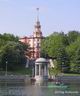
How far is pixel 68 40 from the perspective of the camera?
456ft

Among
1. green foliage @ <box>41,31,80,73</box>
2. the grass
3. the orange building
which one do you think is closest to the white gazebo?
the grass

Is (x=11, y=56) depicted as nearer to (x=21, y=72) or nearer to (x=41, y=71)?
(x=21, y=72)

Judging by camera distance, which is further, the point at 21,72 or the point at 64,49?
the point at 64,49

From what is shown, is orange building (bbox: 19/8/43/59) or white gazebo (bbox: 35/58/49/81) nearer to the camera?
white gazebo (bbox: 35/58/49/81)

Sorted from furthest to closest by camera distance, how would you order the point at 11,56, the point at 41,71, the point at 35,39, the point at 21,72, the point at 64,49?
the point at 35,39 < the point at 64,49 < the point at 11,56 < the point at 21,72 < the point at 41,71

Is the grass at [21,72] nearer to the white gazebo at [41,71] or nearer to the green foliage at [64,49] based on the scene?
the green foliage at [64,49]

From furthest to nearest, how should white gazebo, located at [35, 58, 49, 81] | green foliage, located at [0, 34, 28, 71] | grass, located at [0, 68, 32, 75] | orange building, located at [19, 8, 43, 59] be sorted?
1. orange building, located at [19, 8, 43, 59]
2. green foliage, located at [0, 34, 28, 71]
3. grass, located at [0, 68, 32, 75]
4. white gazebo, located at [35, 58, 49, 81]

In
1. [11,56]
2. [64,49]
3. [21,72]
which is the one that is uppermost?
[64,49]

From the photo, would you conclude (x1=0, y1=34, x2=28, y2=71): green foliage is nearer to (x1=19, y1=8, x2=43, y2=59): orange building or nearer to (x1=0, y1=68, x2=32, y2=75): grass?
(x1=0, y1=68, x2=32, y2=75): grass

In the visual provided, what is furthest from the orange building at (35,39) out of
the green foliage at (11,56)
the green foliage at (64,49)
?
the green foliage at (11,56)

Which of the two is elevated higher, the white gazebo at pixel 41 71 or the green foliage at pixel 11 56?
the green foliage at pixel 11 56

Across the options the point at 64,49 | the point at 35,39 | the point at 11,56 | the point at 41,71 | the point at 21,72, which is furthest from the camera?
the point at 35,39

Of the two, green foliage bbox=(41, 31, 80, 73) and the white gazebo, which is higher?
green foliage bbox=(41, 31, 80, 73)

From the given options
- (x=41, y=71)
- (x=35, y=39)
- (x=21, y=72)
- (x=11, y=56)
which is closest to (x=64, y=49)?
(x=11, y=56)
